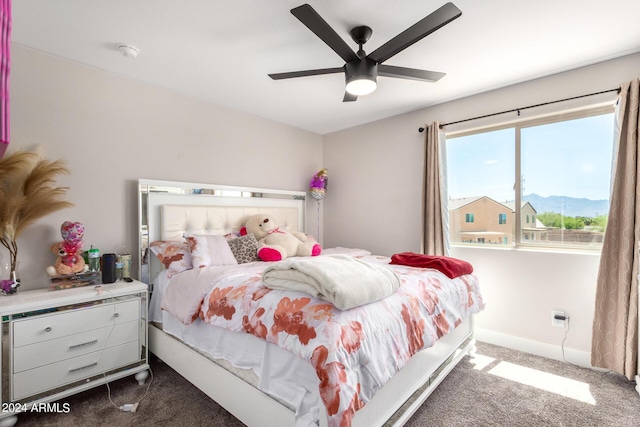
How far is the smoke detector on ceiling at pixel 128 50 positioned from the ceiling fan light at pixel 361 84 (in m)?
1.51

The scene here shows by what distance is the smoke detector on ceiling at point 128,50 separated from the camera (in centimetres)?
207

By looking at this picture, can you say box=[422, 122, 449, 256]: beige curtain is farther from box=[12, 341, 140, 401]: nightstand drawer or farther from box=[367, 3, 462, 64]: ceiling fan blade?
box=[12, 341, 140, 401]: nightstand drawer

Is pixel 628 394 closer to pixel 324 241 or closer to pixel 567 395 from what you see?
pixel 567 395

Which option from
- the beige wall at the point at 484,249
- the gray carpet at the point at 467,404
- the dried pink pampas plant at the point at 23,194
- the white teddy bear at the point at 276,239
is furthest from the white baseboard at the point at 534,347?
the dried pink pampas plant at the point at 23,194

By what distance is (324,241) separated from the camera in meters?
4.28

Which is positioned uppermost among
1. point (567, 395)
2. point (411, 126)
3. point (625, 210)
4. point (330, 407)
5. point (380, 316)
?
point (411, 126)

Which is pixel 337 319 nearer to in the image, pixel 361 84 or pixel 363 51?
pixel 361 84

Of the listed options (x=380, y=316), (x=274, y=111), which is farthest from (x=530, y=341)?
(x=274, y=111)

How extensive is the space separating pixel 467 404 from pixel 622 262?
1.52 m

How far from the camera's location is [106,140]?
2.41 metres

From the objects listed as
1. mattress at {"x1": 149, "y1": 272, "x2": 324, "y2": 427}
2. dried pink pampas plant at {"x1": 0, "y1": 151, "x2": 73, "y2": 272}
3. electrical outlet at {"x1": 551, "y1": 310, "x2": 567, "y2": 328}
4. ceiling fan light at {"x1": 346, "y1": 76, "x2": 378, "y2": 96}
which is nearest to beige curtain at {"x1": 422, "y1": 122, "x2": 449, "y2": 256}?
electrical outlet at {"x1": 551, "y1": 310, "x2": 567, "y2": 328}

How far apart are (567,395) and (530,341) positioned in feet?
2.28

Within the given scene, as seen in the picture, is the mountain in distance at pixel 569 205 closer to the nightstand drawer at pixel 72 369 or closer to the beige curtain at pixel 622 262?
the beige curtain at pixel 622 262

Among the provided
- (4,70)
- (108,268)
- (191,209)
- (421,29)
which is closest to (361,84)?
(421,29)
